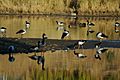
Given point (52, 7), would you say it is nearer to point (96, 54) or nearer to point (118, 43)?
point (118, 43)

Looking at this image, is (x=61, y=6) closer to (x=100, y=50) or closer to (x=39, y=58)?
(x=100, y=50)

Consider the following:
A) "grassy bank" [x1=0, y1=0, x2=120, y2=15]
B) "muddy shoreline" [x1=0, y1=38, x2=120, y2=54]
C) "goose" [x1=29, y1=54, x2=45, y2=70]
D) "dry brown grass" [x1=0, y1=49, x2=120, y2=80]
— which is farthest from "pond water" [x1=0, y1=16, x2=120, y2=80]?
"grassy bank" [x1=0, y1=0, x2=120, y2=15]

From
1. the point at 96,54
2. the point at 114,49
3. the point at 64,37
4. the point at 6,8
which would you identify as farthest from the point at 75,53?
the point at 6,8

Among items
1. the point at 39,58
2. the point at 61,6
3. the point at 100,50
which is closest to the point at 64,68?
the point at 39,58

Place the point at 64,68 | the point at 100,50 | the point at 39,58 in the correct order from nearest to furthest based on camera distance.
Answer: the point at 64,68, the point at 39,58, the point at 100,50

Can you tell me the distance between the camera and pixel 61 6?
58844mm

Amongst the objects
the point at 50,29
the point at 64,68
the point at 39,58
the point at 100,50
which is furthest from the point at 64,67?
the point at 50,29

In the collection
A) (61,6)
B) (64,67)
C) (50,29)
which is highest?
(61,6)

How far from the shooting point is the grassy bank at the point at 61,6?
186 ft

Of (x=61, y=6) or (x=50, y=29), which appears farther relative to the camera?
(x=61, y=6)

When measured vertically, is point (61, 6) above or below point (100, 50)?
above

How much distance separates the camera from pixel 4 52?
2480cm

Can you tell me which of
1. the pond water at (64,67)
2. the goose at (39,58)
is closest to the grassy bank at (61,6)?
the pond water at (64,67)

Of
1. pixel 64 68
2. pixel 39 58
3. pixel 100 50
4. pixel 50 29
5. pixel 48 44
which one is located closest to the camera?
pixel 64 68
